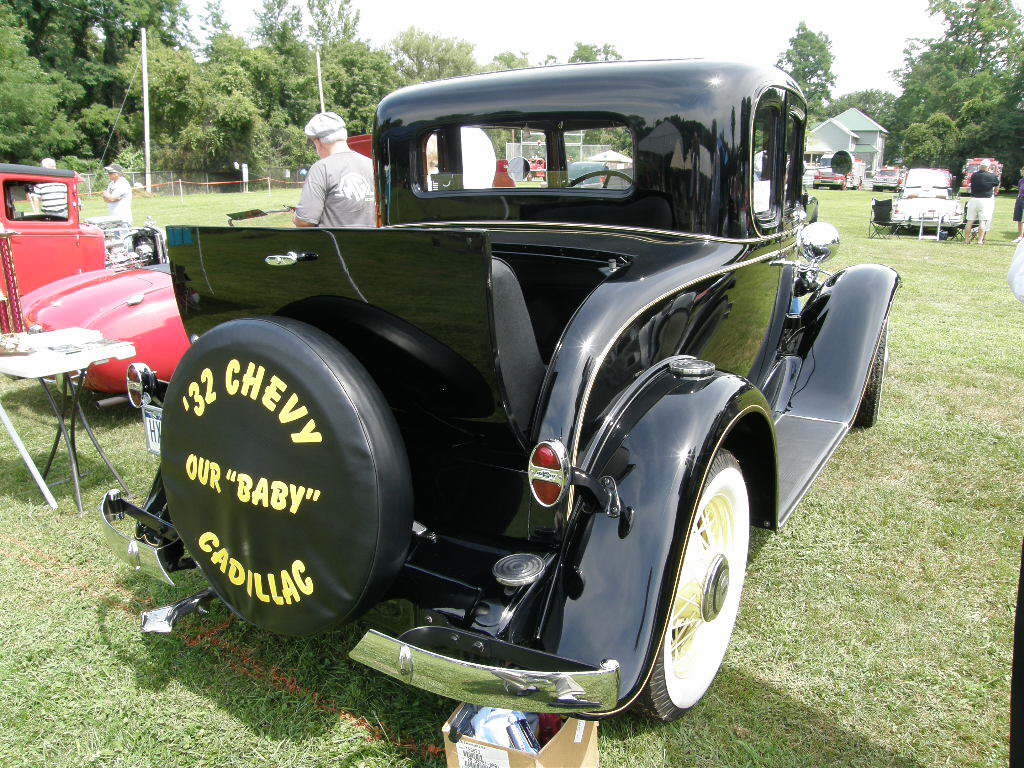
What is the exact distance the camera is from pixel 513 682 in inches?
60.6

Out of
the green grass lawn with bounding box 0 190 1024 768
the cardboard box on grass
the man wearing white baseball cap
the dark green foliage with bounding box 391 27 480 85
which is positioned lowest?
the green grass lawn with bounding box 0 190 1024 768

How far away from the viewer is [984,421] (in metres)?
4.55

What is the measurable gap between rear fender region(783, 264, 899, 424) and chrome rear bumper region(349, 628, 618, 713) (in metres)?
2.28

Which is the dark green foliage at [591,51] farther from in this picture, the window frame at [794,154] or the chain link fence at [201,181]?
the window frame at [794,154]

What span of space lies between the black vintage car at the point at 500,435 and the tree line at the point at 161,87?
138 ft

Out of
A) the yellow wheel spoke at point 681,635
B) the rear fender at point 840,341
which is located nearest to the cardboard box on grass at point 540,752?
the yellow wheel spoke at point 681,635

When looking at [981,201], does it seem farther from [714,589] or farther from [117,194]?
[117,194]

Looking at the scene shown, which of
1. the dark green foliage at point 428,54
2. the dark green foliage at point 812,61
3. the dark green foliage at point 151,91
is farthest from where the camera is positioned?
the dark green foliage at point 812,61

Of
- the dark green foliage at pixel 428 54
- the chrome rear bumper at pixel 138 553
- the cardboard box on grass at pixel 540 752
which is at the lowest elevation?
the cardboard box on grass at pixel 540 752

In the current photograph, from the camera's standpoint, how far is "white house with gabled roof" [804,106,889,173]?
68.1 meters

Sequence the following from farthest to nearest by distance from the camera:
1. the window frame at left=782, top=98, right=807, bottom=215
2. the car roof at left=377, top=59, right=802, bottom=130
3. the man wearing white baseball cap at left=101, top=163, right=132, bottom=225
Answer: the man wearing white baseball cap at left=101, top=163, right=132, bottom=225 → the window frame at left=782, top=98, right=807, bottom=215 → the car roof at left=377, top=59, right=802, bottom=130

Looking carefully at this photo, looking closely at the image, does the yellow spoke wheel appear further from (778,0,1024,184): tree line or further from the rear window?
(778,0,1024,184): tree line

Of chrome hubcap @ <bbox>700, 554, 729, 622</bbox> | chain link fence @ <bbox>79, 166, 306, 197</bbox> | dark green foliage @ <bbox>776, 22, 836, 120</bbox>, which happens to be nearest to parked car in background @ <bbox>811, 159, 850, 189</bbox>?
chain link fence @ <bbox>79, 166, 306, 197</bbox>

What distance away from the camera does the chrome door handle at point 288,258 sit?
1.79 m
